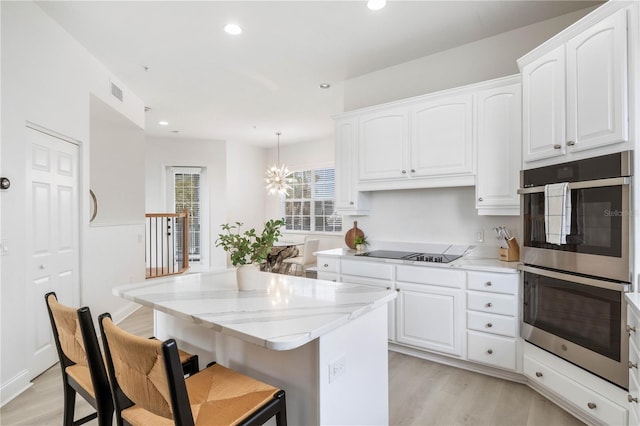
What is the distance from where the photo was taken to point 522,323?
2.54 m

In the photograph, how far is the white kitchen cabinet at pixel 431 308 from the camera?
2842mm

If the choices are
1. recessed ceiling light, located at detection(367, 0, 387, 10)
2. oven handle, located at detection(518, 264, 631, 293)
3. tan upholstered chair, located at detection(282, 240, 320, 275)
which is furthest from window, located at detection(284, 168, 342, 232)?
oven handle, located at detection(518, 264, 631, 293)

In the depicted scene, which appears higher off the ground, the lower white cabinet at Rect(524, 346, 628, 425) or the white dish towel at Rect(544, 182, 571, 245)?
the white dish towel at Rect(544, 182, 571, 245)

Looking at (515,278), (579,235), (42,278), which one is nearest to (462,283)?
(515,278)

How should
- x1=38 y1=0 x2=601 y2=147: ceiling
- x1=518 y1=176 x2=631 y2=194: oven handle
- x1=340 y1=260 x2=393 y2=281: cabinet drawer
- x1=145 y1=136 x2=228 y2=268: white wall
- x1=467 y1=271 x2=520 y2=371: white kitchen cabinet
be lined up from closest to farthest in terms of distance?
x1=518 y1=176 x2=631 y2=194: oven handle < x1=467 y1=271 x2=520 y2=371: white kitchen cabinet < x1=38 y1=0 x2=601 y2=147: ceiling < x1=340 y1=260 x2=393 y2=281: cabinet drawer < x1=145 y1=136 x2=228 y2=268: white wall

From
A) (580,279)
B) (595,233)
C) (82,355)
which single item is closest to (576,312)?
(580,279)

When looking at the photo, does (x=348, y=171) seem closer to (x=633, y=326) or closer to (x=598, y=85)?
(x=598, y=85)

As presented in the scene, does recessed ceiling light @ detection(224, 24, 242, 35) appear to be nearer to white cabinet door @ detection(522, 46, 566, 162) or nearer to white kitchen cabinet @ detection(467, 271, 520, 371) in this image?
white cabinet door @ detection(522, 46, 566, 162)

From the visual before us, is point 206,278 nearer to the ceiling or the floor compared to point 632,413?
nearer to the ceiling

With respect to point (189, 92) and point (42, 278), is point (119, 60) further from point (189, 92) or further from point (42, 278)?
point (42, 278)

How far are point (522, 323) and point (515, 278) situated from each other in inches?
→ 12.9

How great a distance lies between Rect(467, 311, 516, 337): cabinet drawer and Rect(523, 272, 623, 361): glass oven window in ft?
0.42

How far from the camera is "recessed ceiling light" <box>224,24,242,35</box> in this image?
2.98 meters


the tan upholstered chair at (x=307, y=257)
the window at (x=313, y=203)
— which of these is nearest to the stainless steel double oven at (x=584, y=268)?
the tan upholstered chair at (x=307, y=257)
